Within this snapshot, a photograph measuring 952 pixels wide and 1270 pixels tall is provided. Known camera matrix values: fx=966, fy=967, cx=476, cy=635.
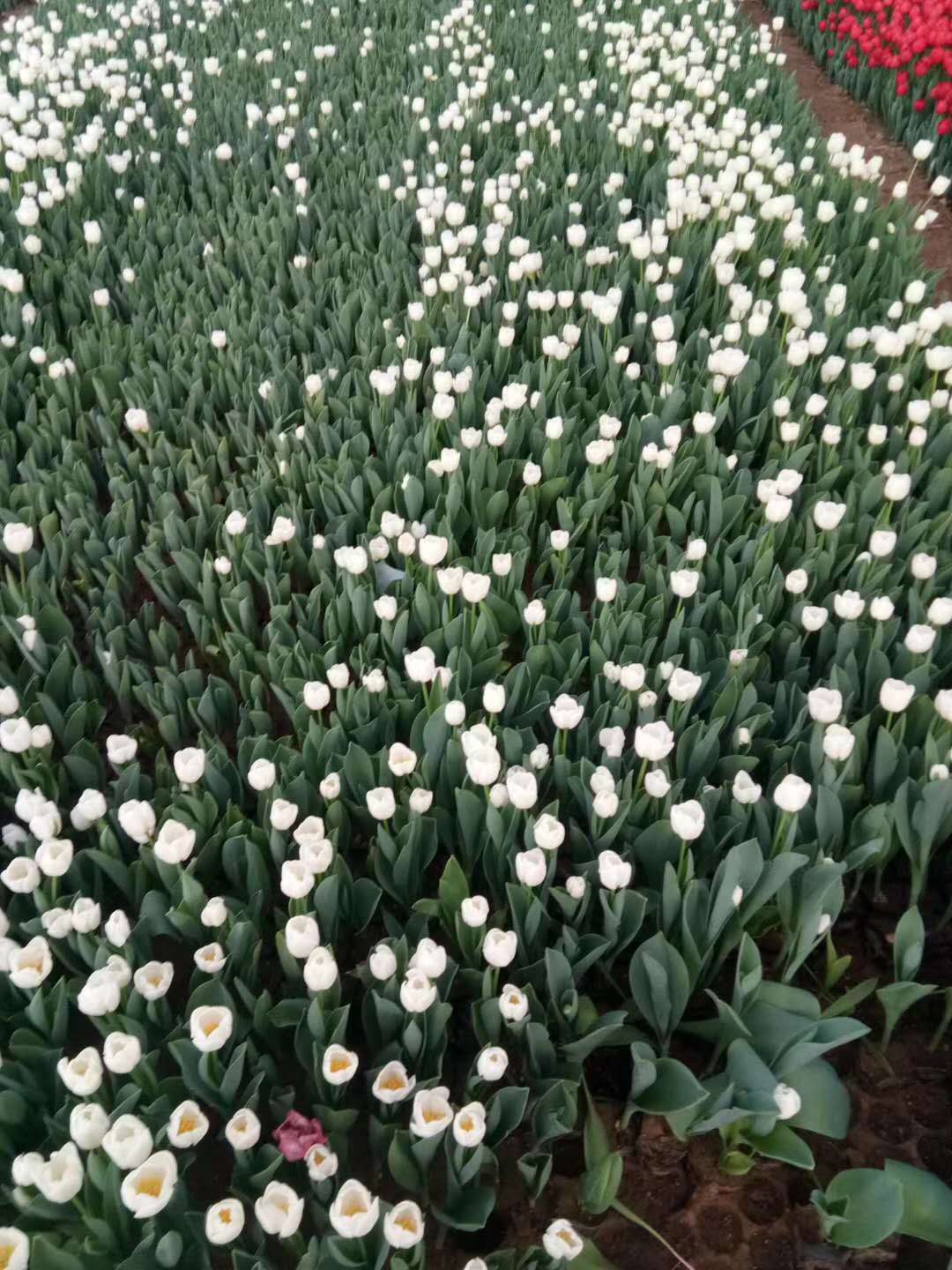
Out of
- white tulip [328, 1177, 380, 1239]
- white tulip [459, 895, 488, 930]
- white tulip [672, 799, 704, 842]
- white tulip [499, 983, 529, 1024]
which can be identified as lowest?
white tulip [328, 1177, 380, 1239]

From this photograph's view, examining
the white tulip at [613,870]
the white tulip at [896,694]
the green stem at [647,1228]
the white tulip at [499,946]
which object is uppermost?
the white tulip at [896,694]

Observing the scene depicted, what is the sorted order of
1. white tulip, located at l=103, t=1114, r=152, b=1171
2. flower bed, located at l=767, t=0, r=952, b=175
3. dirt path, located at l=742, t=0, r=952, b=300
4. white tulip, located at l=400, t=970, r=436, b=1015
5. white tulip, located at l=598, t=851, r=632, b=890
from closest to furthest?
white tulip, located at l=103, t=1114, r=152, b=1171, white tulip, located at l=400, t=970, r=436, b=1015, white tulip, located at l=598, t=851, r=632, b=890, dirt path, located at l=742, t=0, r=952, b=300, flower bed, located at l=767, t=0, r=952, b=175

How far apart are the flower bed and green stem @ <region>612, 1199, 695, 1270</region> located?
16.2 ft

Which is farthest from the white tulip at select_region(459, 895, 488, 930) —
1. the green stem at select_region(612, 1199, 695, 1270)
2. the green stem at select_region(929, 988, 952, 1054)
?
the green stem at select_region(929, 988, 952, 1054)

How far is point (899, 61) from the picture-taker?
5.64m

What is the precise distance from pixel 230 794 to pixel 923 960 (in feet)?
4.39

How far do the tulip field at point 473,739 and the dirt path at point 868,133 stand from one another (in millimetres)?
1444

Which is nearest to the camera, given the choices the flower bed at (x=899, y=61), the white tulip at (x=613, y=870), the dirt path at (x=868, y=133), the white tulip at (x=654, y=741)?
the white tulip at (x=613, y=870)

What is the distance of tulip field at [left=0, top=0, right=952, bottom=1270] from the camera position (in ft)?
4.52

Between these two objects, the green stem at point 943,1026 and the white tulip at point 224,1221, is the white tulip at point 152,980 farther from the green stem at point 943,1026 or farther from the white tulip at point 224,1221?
the green stem at point 943,1026

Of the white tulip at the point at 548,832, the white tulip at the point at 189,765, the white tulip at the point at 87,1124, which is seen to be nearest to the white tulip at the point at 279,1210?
the white tulip at the point at 87,1124

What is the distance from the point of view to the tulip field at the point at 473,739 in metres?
1.38

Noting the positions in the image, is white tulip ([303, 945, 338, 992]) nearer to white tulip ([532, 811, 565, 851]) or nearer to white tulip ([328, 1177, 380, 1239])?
white tulip ([328, 1177, 380, 1239])

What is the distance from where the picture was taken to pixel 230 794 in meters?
1.84
